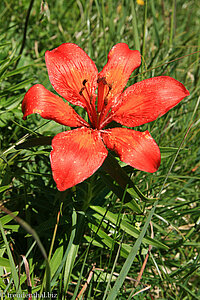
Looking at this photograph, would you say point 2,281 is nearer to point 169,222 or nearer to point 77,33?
point 169,222

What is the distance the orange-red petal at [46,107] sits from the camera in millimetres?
1171

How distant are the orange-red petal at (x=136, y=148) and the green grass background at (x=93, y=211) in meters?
0.12

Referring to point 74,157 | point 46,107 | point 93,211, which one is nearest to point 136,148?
point 74,157

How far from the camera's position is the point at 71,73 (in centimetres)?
134

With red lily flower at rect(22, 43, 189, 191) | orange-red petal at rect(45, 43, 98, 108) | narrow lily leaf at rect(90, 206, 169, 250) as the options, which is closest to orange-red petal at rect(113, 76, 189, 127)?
red lily flower at rect(22, 43, 189, 191)

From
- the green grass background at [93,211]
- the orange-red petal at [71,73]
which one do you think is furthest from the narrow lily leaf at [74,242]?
the orange-red petal at [71,73]

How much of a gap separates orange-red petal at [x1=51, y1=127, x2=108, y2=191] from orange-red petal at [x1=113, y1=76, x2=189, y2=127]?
15cm

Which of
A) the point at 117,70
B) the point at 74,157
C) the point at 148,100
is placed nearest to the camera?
the point at 74,157

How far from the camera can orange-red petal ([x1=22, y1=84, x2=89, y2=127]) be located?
46.1 inches

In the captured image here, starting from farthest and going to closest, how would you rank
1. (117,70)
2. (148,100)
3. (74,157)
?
(117,70) < (148,100) < (74,157)

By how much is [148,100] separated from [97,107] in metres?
0.18

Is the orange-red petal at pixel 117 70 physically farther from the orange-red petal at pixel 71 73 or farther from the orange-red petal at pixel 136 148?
the orange-red petal at pixel 136 148

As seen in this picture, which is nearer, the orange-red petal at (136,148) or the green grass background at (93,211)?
the orange-red petal at (136,148)

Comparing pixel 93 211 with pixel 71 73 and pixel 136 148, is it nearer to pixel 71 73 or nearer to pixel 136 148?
pixel 136 148
